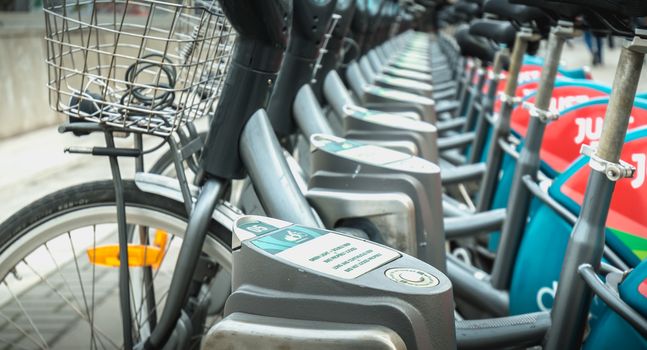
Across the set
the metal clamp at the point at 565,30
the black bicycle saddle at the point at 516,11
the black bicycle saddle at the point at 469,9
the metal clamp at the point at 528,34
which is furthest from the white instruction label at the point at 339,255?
the black bicycle saddle at the point at 469,9

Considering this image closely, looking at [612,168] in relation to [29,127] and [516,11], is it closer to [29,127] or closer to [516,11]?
[516,11]

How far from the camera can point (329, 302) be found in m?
0.96

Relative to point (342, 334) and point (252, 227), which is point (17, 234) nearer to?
point (252, 227)

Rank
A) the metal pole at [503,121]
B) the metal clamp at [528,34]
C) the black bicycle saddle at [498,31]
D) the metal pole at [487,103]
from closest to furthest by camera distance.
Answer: the metal clamp at [528,34], the metal pole at [503,121], the black bicycle saddle at [498,31], the metal pole at [487,103]

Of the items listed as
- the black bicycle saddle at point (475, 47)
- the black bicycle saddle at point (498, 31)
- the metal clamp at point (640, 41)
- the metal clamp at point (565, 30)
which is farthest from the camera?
the black bicycle saddle at point (475, 47)

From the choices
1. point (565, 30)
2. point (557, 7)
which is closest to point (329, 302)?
point (557, 7)

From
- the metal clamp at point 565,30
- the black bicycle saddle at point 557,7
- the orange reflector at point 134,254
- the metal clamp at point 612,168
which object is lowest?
the orange reflector at point 134,254

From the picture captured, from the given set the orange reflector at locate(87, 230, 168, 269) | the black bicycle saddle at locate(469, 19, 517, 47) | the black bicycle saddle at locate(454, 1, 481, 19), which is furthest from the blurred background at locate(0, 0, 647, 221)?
the orange reflector at locate(87, 230, 168, 269)

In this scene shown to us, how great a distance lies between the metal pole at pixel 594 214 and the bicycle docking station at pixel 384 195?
32 centimetres

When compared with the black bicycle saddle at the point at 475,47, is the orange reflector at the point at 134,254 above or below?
below

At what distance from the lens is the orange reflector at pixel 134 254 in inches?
64.9

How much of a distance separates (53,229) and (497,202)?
5.92 ft

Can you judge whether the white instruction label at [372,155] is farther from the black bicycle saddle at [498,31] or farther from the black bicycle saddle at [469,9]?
the black bicycle saddle at [469,9]

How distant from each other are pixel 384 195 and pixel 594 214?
1.36 feet
